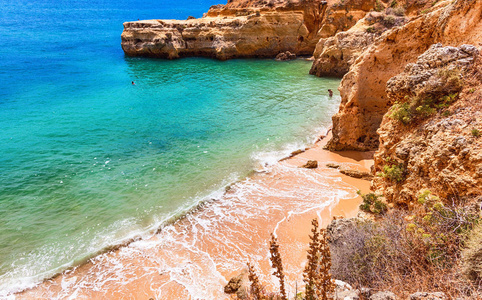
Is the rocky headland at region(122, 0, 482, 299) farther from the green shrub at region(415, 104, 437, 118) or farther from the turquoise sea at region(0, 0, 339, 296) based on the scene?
the turquoise sea at region(0, 0, 339, 296)

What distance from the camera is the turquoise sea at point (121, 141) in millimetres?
9203

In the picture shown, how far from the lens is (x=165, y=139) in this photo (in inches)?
600

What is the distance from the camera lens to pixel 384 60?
34.2 feet

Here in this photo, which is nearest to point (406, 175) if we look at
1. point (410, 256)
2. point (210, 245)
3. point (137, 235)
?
point (410, 256)

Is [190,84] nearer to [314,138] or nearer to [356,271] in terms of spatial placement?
[314,138]

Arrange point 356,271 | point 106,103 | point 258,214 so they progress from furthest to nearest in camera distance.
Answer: point 106,103 → point 258,214 → point 356,271

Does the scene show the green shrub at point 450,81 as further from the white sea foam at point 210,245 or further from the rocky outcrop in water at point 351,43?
the rocky outcrop in water at point 351,43

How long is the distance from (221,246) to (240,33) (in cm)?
3458

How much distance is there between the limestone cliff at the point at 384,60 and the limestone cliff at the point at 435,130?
1.11m

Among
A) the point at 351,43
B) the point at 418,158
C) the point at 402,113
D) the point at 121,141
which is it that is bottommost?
the point at 121,141

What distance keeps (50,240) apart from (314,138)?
12.7m

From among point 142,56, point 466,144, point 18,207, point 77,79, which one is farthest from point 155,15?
point 466,144

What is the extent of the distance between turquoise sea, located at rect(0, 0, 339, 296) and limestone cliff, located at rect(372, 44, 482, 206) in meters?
6.67

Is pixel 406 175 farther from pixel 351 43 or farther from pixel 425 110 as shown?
pixel 351 43
